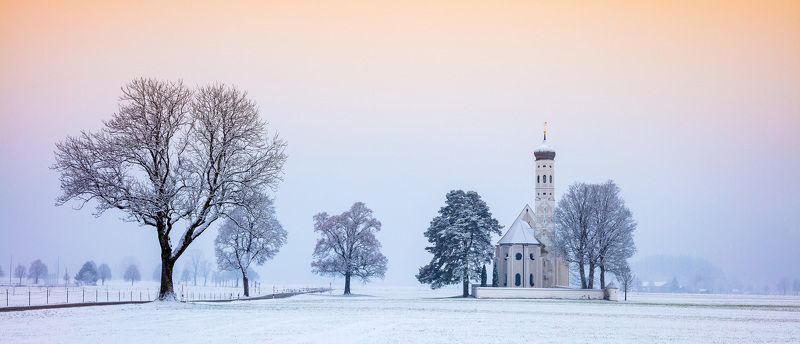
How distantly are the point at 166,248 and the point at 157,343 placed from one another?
22546mm

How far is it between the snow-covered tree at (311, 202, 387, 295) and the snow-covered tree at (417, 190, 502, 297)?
7071 mm

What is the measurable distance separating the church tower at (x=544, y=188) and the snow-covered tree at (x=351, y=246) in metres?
24.8

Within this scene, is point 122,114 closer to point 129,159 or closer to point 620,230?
point 129,159

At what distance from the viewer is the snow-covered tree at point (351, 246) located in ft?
317

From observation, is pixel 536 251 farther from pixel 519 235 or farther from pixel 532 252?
pixel 519 235

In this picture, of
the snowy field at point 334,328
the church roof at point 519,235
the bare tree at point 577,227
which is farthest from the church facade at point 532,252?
the snowy field at point 334,328

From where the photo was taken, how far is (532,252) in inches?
3986

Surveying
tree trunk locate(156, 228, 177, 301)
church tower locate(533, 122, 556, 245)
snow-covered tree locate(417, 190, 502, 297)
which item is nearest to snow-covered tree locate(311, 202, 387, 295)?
snow-covered tree locate(417, 190, 502, 297)

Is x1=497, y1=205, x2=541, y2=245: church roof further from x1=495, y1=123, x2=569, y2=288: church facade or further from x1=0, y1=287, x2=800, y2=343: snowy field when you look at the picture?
x1=0, y1=287, x2=800, y2=343: snowy field

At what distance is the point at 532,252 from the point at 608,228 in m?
15.0

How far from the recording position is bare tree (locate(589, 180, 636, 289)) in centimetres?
8812

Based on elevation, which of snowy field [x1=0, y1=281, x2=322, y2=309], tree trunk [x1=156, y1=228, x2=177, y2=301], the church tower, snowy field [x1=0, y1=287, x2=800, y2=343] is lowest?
snowy field [x1=0, y1=281, x2=322, y2=309]

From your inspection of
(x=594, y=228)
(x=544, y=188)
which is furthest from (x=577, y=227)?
(x=544, y=188)

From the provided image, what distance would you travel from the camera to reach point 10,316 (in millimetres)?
35844
